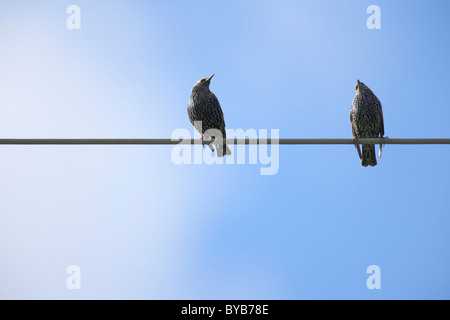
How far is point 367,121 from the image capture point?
7.36 m

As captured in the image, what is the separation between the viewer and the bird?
723 cm

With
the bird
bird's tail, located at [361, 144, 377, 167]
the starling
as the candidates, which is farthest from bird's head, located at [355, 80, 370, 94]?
the starling

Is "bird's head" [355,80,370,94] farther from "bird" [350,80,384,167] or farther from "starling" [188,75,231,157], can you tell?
"starling" [188,75,231,157]

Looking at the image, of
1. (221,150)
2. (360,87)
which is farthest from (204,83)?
(360,87)

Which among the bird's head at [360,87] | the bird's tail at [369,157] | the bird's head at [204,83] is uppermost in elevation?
the bird's head at [204,83]

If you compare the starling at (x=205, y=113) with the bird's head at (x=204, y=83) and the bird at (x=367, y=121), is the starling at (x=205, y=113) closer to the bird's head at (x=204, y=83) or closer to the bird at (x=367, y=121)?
the bird's head at (x=204, y=83)

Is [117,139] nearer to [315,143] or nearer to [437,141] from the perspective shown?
[315,143]

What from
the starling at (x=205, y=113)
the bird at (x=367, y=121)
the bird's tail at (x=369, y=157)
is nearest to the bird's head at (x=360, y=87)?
the bird at (x=367, y=121)

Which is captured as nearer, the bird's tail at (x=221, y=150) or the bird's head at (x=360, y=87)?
the bird's tail at (x=221, y=150)

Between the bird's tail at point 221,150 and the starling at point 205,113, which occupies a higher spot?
the starling at point 205,113

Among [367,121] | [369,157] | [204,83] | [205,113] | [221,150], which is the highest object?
[204,83]

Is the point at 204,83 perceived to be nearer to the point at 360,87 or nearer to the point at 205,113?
the point at 205,113

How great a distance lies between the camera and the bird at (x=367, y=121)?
7.23m
